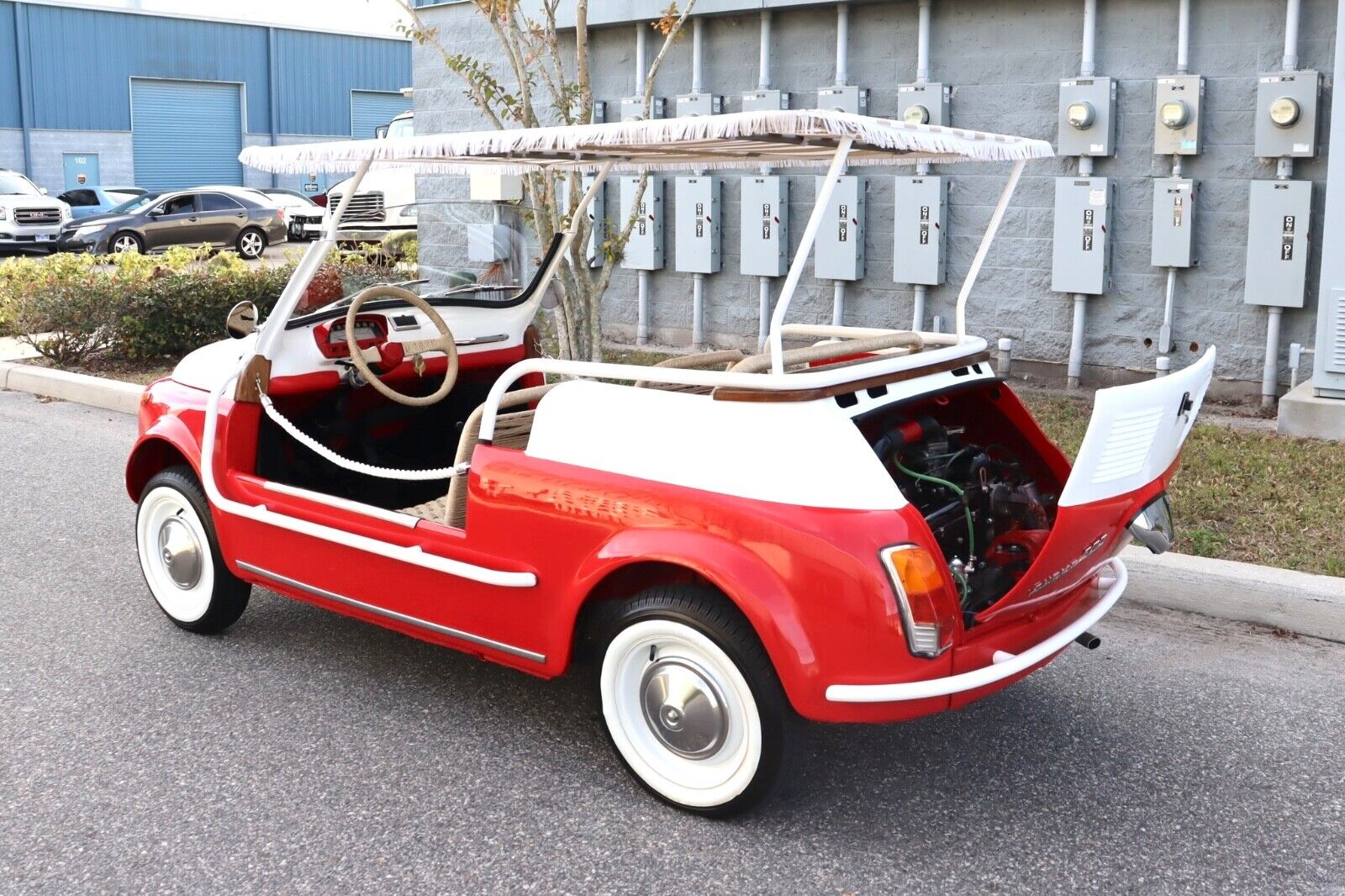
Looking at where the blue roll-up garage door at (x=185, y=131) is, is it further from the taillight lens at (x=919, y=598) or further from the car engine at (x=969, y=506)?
the taillight lens at (x=919, y=598)

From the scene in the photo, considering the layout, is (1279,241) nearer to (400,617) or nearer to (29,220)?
(400,617)

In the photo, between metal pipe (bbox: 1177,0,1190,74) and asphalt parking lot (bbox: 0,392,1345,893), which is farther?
metal pipe (bbox: 1177,0,1190,74)

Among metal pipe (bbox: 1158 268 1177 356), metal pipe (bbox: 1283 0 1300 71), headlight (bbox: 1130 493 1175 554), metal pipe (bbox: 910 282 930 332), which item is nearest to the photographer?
headlight (bbox: 1130 493 1175 554)

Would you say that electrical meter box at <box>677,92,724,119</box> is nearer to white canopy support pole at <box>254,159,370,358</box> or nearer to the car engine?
white canopy support pole at <box>254,159,370,358</box>

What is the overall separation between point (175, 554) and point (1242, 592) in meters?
3.93

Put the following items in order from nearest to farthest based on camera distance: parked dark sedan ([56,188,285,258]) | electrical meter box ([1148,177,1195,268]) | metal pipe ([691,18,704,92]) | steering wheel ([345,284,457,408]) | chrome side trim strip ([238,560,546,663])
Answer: chrome side trim strip ([238,560,546,663]) → steering wheel ([345,284,457,408]) → electrical meter box ([1148,177,1195,268]) → metal pipe ([691,18,704,92]) → parked dark sedan ([56,188,285,258])

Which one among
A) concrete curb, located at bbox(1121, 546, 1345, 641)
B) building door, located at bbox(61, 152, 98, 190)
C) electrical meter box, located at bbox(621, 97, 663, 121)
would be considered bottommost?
concrete curb, located at bbox(1121, 546, 1345, 641)

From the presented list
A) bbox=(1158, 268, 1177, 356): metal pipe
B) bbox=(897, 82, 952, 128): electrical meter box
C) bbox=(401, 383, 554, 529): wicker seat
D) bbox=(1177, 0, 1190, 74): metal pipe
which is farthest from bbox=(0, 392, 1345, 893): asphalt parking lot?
bbox=(897, 82, 952, 128): electrical meter box

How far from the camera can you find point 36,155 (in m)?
34.4

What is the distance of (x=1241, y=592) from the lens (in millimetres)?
4891

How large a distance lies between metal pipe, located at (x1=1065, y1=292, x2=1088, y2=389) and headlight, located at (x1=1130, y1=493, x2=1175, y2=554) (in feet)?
17.0

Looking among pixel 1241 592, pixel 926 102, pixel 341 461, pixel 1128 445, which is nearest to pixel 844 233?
pixel 926 102

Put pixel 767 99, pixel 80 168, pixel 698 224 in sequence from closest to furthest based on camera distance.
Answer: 1. pixel 767 99
2. pixel 698 224
3. pixel 80 168

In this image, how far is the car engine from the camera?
365 cm
